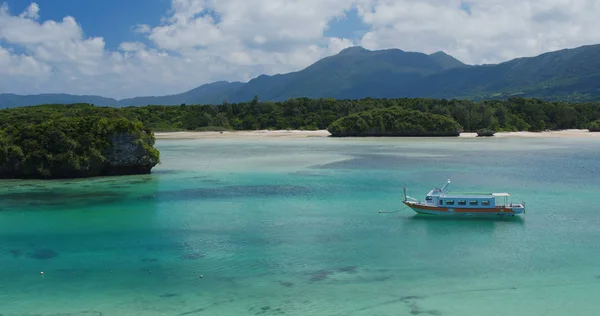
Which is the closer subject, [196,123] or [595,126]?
[595,126]

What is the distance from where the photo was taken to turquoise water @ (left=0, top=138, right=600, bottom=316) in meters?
16.2

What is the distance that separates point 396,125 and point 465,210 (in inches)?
3082

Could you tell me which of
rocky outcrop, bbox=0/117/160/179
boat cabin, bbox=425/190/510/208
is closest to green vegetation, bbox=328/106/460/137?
rocky outcrop, bbox=0/117/160/179

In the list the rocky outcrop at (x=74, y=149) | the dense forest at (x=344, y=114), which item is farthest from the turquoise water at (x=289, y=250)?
the dense forest at (x=344, y=114)

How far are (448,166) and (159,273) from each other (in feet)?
122

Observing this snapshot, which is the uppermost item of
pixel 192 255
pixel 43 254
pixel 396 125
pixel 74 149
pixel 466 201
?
pixel 396 125

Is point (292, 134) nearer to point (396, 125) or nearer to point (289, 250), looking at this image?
point (396, 125)

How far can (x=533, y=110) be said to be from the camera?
122188 millimetres

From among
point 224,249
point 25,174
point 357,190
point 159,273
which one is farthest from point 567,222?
→ point 25,174

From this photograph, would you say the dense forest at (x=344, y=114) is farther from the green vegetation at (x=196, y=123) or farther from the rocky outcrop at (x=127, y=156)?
the rocky outcrop at (x=127, y=156)

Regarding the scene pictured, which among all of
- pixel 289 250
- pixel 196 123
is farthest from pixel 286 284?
pixel 196 123

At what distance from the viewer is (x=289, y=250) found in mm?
21703

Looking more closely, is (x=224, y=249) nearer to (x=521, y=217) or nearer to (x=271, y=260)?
(x=271, y=260)

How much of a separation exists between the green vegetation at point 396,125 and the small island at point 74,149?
6394 centimetres
